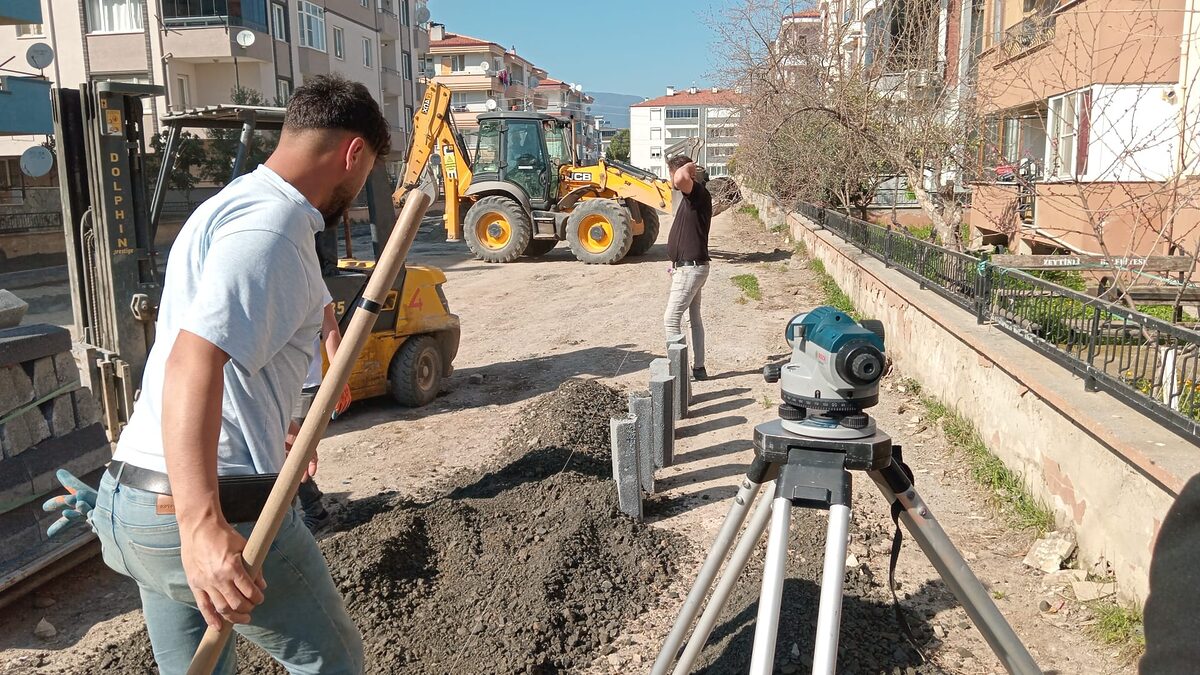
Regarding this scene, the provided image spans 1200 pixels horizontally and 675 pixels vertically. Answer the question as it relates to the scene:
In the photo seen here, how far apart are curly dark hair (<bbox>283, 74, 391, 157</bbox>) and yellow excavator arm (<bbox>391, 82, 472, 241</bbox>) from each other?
9404 millimetres

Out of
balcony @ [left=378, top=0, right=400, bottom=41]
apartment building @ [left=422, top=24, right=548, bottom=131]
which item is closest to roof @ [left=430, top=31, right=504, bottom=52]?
apartment building @ [left=422, top=24, right=548, bottom=131]

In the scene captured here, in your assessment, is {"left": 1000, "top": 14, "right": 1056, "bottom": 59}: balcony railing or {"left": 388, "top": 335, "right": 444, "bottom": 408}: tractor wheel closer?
{"left": 388, "top": 335, "right": 444, "bottom": 408}: tractor wheel

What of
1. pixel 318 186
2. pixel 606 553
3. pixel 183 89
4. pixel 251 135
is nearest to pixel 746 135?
pixel 251 135

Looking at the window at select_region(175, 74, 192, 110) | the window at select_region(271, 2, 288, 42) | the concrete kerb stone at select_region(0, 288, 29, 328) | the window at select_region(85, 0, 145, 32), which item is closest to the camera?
the concrete kerb stone at select_region(0, 288, 29, 328)

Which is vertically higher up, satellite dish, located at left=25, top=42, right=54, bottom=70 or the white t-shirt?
satellite dish, located at left=25, top=42, right=54, bottom=70

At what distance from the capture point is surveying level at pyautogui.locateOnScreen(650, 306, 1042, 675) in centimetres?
204

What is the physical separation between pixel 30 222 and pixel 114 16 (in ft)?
36.9

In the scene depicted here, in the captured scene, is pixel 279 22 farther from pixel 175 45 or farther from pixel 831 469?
pixel 831 469

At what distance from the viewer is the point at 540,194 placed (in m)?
17.9

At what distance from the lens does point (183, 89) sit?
2914 cm

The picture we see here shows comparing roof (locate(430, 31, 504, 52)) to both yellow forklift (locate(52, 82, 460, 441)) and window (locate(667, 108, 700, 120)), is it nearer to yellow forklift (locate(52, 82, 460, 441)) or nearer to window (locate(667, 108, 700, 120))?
window (locate(667, 108, 700, 120))

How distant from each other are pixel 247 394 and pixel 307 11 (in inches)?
1421

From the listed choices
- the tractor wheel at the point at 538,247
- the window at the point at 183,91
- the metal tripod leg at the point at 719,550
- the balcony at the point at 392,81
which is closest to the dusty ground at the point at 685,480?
the metal tripod leg at the point at 719,550

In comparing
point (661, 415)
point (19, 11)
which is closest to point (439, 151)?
point (19, 11)
